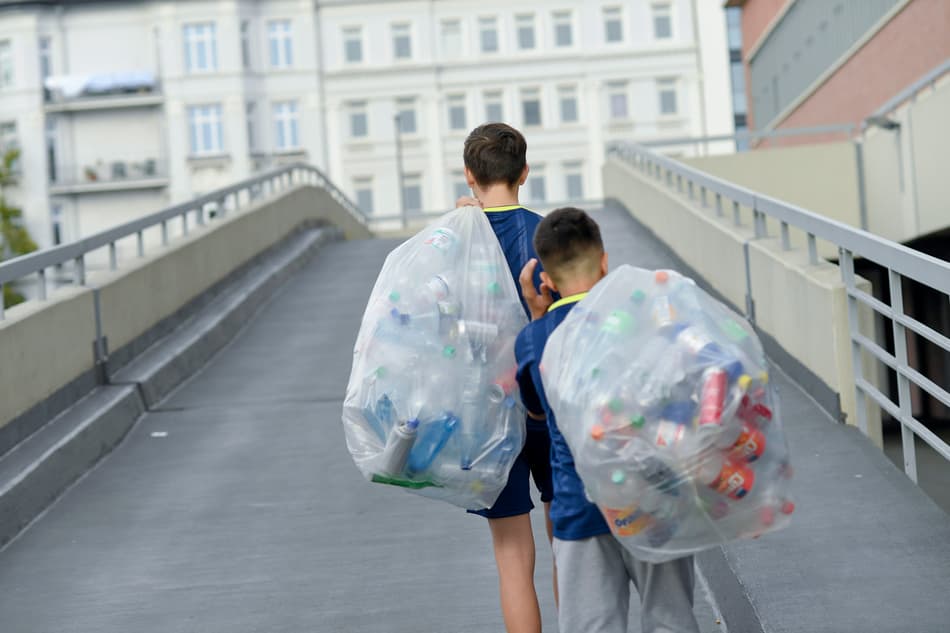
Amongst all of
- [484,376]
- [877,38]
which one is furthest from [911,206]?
[484,376]

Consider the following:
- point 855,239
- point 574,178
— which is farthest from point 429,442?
point 574,178

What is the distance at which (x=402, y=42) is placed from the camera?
214ft

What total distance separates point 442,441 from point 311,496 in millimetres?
3929

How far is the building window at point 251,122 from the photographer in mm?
63591

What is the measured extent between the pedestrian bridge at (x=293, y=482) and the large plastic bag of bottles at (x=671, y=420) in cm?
141

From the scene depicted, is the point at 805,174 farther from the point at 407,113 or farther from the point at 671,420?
the point at 407,113

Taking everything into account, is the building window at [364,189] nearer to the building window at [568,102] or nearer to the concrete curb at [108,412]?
the building window at [568,102]

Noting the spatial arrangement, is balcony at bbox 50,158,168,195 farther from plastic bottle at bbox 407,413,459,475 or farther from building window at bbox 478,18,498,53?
plastic bottle at bbox 407,413,459,475

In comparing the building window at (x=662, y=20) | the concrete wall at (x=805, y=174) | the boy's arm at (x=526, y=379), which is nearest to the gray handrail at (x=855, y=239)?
the boy's arm at (x=526, y=379)

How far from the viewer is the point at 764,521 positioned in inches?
149

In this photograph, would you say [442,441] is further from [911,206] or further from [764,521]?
[911,206]

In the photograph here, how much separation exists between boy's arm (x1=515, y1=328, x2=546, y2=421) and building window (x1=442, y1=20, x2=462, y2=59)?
2439 inches

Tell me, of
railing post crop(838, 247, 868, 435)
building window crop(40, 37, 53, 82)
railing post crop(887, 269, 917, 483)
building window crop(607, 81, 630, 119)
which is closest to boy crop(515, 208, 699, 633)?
railing post crop(887, 269, 917, 483)

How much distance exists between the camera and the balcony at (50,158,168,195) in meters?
63.4
